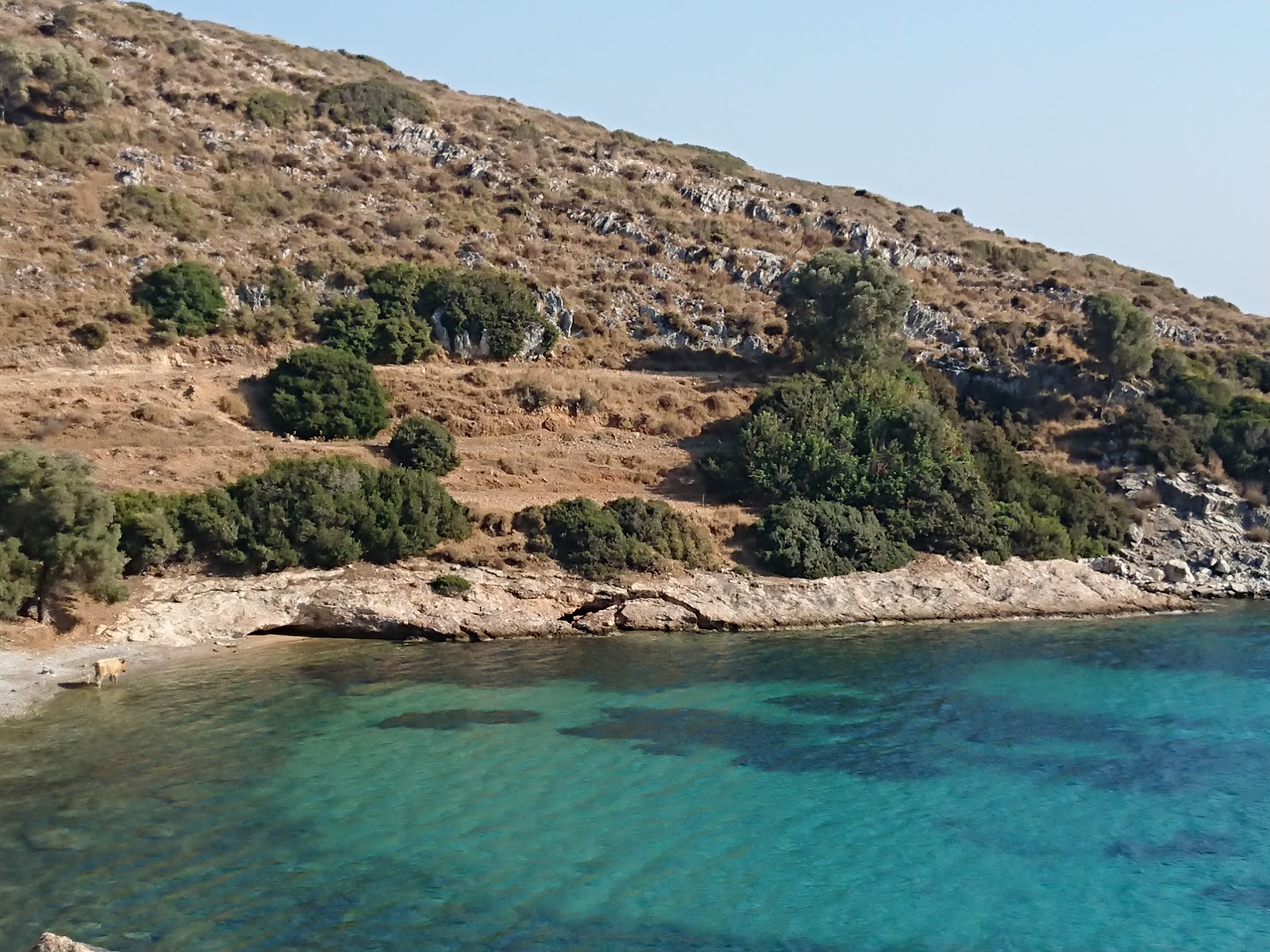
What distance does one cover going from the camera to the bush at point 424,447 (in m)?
40.6

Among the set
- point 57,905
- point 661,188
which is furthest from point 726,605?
point 661,188

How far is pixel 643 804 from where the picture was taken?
20.0 meters

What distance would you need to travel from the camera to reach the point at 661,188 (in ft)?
229

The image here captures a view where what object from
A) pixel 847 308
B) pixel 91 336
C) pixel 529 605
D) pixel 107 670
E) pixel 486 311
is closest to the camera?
pixel 107 670

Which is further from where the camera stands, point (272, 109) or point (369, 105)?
point (369, 105)

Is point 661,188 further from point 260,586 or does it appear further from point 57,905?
point 57,905

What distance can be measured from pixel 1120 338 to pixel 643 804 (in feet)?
136

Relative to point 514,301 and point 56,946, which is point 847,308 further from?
point 56,946

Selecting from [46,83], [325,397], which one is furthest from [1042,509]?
[46,83]

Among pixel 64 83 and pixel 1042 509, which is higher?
pixel 64 83

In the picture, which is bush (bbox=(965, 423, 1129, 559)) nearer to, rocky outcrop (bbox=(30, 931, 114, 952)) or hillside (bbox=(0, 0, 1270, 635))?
hillside (bbox=(0, 0, 1270, 635))

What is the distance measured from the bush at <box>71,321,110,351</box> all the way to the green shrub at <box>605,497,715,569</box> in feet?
72.5

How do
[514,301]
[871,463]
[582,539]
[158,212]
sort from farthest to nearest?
[158,212] < [514,301] < [871,463] < [582,539]

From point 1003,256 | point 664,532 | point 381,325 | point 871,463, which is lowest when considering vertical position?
point 664,532
